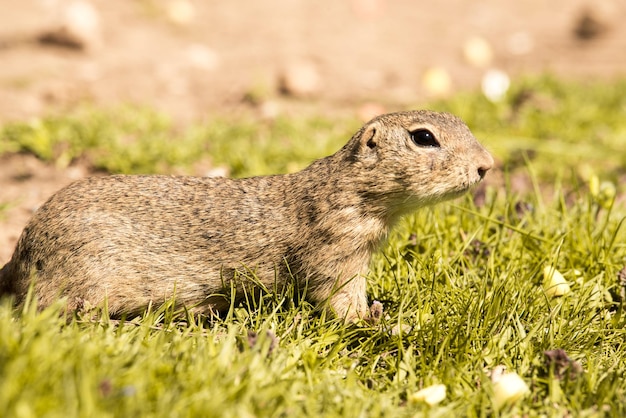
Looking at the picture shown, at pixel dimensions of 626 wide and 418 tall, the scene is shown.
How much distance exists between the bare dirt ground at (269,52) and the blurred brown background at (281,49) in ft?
0.07

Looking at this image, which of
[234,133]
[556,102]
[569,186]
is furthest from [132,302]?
[556,102]

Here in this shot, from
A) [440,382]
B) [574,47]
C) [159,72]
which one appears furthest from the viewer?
[574,47]

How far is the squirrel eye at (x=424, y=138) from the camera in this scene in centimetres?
398

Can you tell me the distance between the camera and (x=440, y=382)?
10.8 feet

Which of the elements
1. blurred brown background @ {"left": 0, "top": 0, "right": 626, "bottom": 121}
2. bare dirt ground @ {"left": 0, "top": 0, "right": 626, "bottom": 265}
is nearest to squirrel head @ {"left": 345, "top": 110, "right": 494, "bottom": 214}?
bare dirt ground @ {"left": 0, "top": 0, "right": 626, "bottom": 265}

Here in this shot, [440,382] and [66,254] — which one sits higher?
[66,254]

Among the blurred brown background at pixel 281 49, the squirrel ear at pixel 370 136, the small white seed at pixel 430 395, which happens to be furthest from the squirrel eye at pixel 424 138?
the blurred brown background at pixel 281 49

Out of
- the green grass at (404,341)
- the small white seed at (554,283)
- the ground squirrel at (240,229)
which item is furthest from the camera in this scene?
the small white seed at (554,283)

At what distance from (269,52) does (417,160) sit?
18.6ft

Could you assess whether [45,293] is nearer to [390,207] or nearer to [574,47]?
[390,207]

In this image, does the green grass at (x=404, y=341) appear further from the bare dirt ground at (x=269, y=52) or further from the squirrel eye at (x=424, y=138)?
the bare dirt ground at (x=269, y=52)

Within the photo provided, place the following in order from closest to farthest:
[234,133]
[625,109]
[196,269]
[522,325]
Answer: [522,325]
[196,269]
[234,133]
[625,109]

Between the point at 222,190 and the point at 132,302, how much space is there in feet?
2.71

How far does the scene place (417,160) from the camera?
3.93m
